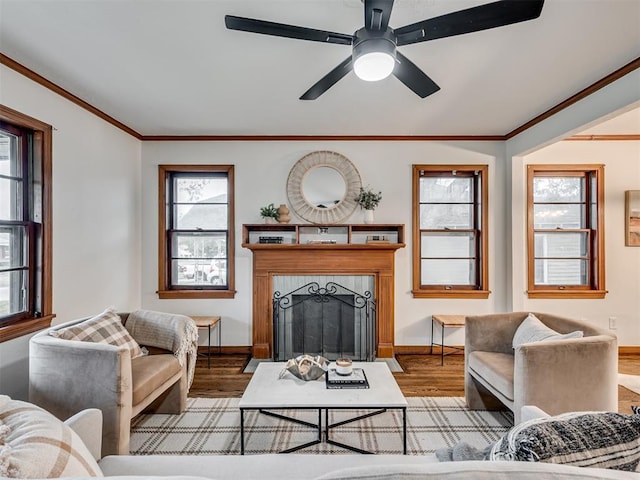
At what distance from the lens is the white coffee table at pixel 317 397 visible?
6.67 feet

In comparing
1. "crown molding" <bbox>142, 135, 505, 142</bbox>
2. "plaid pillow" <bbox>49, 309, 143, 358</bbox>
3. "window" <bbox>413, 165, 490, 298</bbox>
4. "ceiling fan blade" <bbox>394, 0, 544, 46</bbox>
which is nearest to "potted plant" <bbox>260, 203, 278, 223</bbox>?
"crown molding" <bbox>142, 135, 505, 142</bbox>

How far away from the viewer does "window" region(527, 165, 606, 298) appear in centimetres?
411

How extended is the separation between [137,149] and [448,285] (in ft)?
13.3

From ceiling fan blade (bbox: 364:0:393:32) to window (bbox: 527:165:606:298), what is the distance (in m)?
3.40

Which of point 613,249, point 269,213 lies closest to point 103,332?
point 269,213

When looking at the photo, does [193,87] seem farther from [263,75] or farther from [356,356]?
[356,356]

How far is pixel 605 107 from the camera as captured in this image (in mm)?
2721

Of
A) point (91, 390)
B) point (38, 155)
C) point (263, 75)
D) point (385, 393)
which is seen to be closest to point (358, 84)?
point (263, 75)

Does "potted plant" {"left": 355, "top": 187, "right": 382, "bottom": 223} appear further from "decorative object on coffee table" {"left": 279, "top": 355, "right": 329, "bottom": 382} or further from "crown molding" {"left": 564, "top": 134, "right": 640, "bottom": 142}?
"crown molding" {"left": 564, "top": 134, "right": 640, "bottom": 142}

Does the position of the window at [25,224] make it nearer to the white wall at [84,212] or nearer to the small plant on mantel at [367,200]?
the white wall at [84,212]

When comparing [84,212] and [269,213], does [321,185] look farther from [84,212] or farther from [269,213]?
[84,212]

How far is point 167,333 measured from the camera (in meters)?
2.77

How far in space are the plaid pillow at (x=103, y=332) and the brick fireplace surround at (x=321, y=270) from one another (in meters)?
1.48

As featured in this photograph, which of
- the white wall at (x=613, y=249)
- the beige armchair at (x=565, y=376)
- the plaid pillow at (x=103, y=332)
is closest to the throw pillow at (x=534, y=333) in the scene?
the beige armchair at (x=565, y=376)
